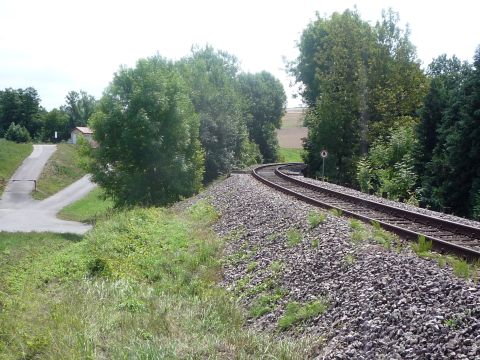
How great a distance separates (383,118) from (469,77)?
1687cm

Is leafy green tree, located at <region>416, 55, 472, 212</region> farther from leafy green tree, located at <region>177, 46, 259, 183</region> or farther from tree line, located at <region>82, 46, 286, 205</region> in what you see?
leafy green tree, located at <region>177, 46, 259, 183</region>

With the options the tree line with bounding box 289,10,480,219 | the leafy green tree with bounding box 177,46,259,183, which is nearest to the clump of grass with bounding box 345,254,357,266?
the tree line with bounding box 289,10,480,219

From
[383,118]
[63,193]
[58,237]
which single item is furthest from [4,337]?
[63,193]

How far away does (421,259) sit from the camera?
8.02 m

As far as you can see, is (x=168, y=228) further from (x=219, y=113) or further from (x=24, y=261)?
(x=219, y=113)

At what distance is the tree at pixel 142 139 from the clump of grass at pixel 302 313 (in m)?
28.3

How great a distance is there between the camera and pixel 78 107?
126 m

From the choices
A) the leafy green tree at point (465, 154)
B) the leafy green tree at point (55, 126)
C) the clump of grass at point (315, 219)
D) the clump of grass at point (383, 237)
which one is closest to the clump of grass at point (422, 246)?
the clump of grass at point (383, 237)

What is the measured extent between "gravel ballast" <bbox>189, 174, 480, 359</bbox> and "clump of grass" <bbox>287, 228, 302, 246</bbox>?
0.02m

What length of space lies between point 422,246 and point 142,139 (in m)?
28.3

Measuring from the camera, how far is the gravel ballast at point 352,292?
224 inches

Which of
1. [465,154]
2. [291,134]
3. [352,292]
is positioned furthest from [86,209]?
[291,134]

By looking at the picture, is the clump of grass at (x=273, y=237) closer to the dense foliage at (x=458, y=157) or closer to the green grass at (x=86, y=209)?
the dense foliage at (x=458, y=157)

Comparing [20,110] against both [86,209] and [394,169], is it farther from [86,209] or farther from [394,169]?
[394,169]
